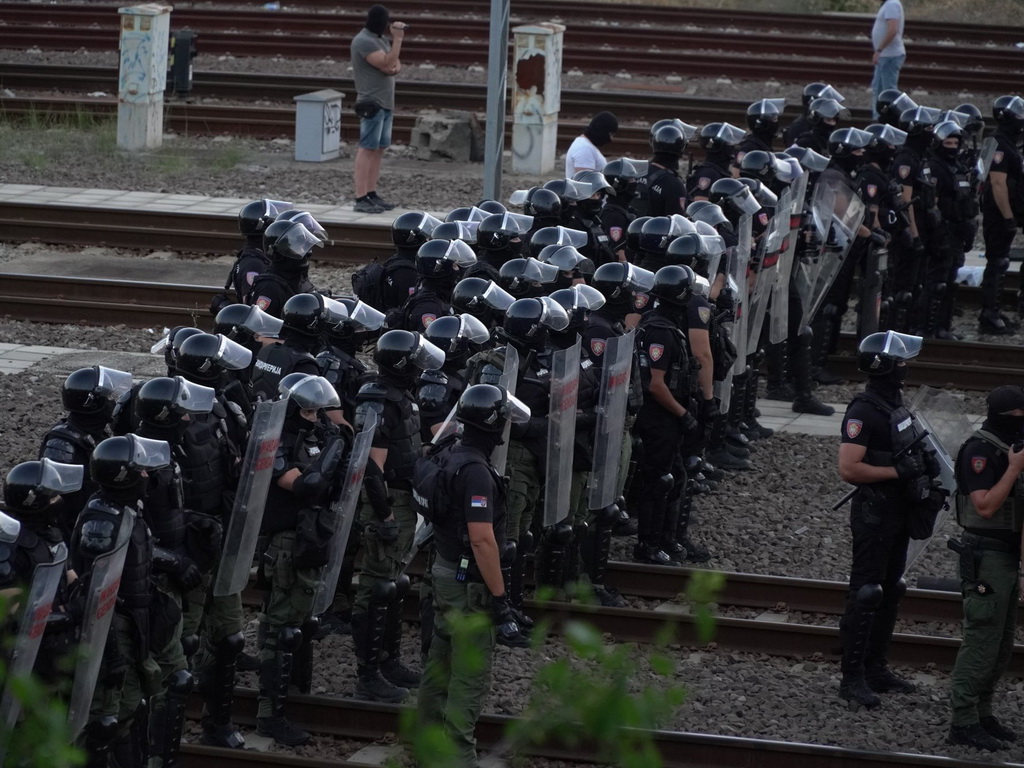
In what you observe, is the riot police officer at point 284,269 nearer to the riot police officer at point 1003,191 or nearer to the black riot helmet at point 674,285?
the black riot helmet at point 674,285

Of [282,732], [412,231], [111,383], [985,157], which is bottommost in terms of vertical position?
[282,732]

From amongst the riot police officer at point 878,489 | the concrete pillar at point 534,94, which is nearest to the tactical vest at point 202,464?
the riot police officer at point 878,489

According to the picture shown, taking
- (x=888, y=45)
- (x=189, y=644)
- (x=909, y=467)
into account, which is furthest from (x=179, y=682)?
(x=888, y=45)

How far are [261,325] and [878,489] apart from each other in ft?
11.2

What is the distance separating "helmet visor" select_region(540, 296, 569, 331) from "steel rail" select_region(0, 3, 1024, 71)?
57.8 ft

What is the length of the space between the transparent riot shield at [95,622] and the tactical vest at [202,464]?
3.12 feet

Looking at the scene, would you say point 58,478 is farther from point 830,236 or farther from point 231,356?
point 830,236

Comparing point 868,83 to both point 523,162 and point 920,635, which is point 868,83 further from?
point 920,635

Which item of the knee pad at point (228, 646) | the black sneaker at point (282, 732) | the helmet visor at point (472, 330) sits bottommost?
the black sneaker at point (282, 732)

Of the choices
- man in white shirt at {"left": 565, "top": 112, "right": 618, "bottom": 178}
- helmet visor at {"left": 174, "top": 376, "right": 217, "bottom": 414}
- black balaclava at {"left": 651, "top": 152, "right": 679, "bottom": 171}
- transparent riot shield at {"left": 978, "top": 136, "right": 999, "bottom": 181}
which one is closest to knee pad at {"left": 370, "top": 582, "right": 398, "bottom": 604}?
helmet visor at {"left": 174, "top": 376, "right": 217, "bottom": 414}

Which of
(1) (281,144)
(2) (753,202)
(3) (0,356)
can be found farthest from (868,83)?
(3) (0,356)

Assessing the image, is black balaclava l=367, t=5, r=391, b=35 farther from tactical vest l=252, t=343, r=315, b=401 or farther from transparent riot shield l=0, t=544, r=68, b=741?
transparent riot shield l=0, t=544, r=68, b=741

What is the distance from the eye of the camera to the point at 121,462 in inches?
248

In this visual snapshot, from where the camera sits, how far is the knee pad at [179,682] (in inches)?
270
